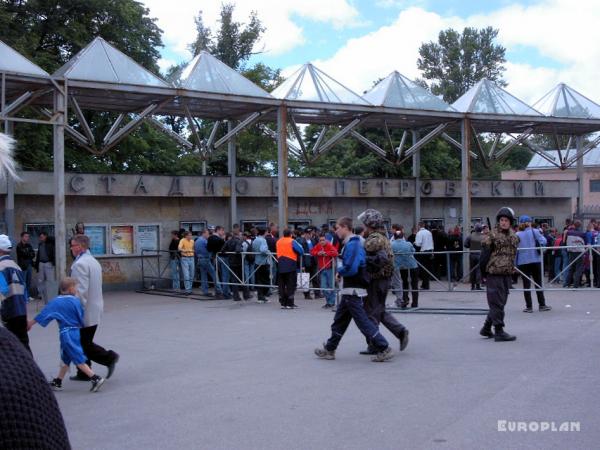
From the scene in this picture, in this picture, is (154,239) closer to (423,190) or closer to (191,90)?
(191,90)

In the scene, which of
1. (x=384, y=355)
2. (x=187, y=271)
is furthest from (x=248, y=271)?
(x=384, y=355)

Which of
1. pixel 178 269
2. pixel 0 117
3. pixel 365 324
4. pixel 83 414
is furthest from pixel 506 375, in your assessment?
pixel 178 269

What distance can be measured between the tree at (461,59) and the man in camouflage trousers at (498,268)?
197 ft

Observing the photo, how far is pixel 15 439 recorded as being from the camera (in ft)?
4.97

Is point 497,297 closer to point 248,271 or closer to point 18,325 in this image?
point 18,325

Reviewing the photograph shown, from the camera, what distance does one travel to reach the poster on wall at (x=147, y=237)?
22.0 meters

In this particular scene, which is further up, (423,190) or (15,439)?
(423,190)

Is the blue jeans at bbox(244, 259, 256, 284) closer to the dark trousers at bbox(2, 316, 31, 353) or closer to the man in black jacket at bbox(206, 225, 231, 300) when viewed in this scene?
the man in black jacket at bbox(206, 225, 231, 300)

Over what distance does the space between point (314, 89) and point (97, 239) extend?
7.67 m

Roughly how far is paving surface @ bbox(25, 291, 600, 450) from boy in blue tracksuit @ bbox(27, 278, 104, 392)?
9.0 inches

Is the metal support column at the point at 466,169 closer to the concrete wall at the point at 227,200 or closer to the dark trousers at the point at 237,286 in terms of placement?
the concrete wall at the point at 227,200

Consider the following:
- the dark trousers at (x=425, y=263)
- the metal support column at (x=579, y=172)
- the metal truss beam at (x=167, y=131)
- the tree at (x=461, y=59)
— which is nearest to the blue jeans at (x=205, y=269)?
the metal truss beam at (x=167, y=131)

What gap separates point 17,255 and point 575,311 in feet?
43.4

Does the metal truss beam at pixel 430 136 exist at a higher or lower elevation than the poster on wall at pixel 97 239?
higher
